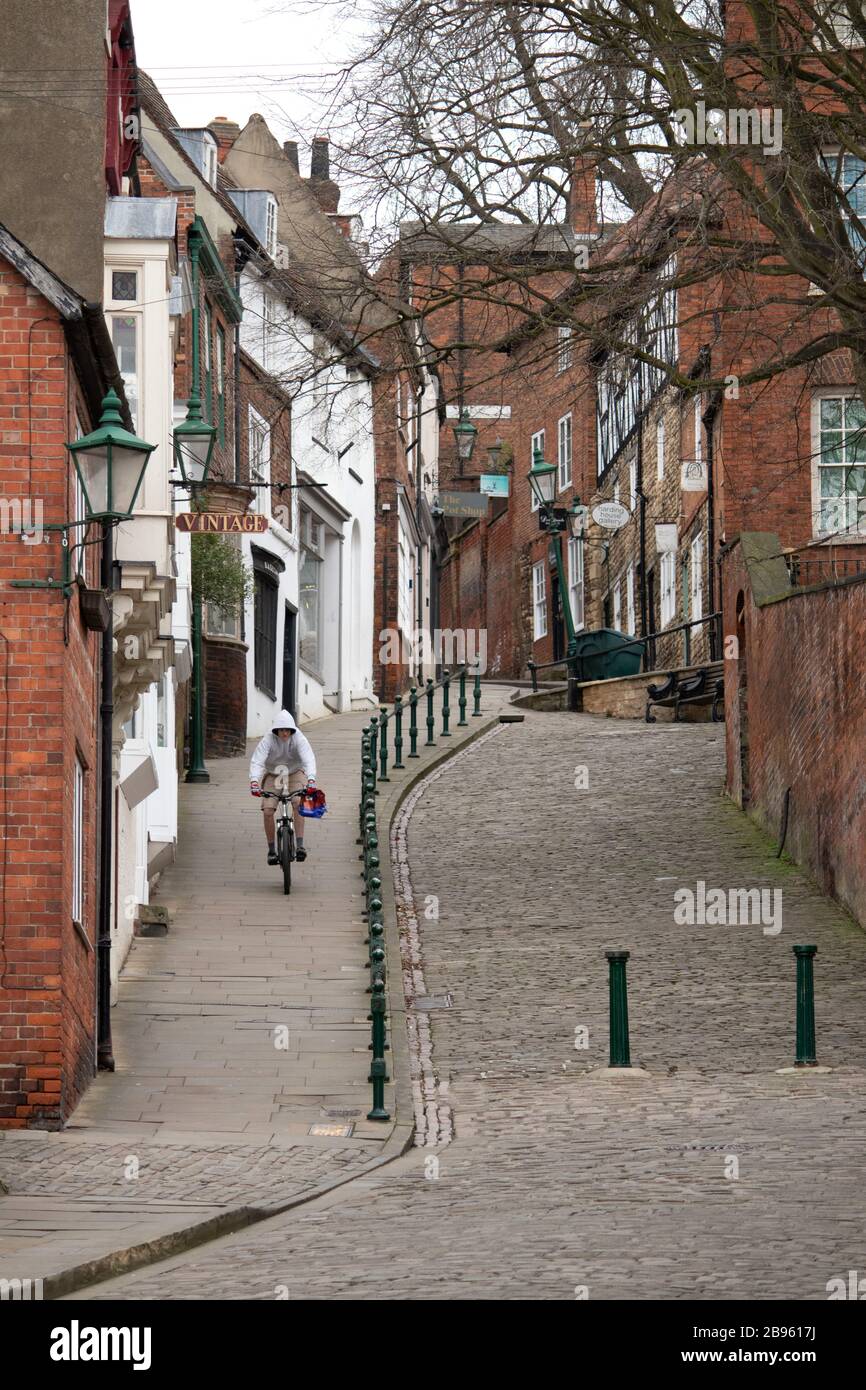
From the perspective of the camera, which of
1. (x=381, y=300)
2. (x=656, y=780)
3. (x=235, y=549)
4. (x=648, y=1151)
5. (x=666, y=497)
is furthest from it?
(x=666, y=497)

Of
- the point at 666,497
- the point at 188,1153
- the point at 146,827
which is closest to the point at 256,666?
the point at 666,497

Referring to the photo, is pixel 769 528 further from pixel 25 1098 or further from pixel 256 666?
pixel 25 1098

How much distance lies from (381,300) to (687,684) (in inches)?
605

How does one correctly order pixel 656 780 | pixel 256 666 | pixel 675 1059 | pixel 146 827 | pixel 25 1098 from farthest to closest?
pixel 256 666, pixel 656 780, pixel 146 827, pixel 675 1059, pixel 25 1098

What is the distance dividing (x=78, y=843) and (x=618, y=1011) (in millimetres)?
3791

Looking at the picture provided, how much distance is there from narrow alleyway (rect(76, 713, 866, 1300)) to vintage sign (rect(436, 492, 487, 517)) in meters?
26.5

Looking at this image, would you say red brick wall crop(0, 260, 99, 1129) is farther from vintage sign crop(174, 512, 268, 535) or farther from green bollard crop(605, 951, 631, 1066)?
vintage sign crop(174, 512, 268, 535)

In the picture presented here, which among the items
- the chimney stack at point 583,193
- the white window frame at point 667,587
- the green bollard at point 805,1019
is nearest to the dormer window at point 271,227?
the white window frame at point 667,587

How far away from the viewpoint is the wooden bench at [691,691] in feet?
109

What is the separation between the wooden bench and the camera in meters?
33.3

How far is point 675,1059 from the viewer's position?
15.1 m

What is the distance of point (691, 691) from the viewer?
3350cm

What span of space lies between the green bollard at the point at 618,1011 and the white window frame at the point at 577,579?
33738 mm

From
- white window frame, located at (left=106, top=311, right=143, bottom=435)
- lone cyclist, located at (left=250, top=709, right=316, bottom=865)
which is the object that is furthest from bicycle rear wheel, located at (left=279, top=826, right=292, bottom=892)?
white window frame, located at (left=106, top=311, right=143, bottom=435)
